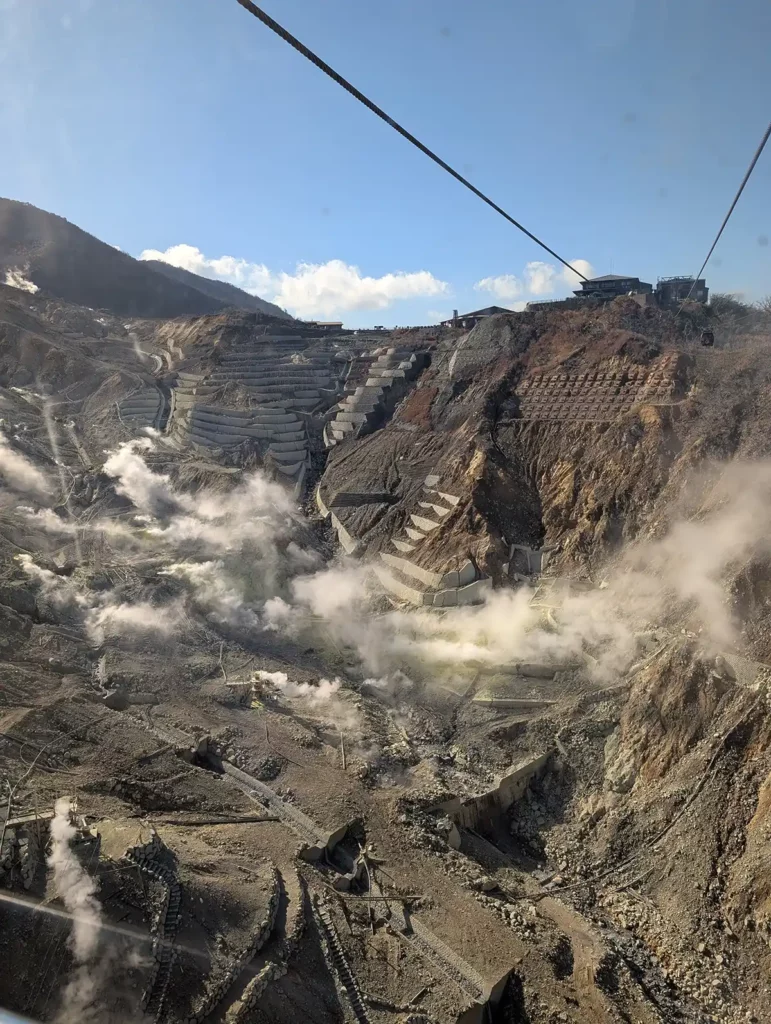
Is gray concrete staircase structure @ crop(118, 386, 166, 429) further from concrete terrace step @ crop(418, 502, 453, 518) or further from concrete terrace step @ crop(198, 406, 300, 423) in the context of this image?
concrete terrace step @ crop(418, 502, 453, 518)

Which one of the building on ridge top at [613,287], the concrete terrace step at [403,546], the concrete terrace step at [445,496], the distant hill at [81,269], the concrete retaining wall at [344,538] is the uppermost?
the building on ridge top at [613,287]

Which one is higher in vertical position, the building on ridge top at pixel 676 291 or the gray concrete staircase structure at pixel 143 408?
the building on ridge top at pixel 676 291

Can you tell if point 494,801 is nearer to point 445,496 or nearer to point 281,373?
point 445,496

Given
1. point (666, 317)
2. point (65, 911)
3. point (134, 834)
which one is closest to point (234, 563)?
point (134, 834)

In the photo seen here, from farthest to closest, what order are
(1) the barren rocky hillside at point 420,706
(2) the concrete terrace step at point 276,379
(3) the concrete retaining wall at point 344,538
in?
(2) the concrete terrace step at point 276,379 → (3) the concrete retaining wall at point 344,538 → (1) the barren rocky hillside at point 420,706

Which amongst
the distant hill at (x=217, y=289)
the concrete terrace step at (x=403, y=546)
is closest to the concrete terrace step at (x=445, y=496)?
the concrete terrace step at (x=403, y=546)

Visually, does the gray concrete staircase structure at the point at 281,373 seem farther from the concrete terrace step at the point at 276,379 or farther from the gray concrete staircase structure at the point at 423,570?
the gray concrete staircase structure at the point at 423,570
